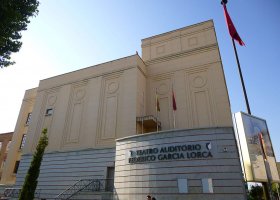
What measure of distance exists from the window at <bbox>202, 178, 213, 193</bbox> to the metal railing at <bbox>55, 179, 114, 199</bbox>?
921 cm

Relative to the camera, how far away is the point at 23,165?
26094 mm

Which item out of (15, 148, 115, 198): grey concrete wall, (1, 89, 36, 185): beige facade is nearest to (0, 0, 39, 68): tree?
(15, 148, 115, 198): grey concrete wall

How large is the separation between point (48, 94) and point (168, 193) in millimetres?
22269

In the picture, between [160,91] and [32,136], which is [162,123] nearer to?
[160,91]

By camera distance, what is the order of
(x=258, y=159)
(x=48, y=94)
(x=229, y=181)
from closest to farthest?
(x=258, y=159) → (x=229, y=181) → (x=48, y=94)

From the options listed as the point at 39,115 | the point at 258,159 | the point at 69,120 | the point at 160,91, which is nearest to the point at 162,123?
the point at 160,91

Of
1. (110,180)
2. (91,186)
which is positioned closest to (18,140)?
(91,186)

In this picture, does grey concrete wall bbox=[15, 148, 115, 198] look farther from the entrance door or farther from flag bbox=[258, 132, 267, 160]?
flag bbox=[258, 132, 267, 160]

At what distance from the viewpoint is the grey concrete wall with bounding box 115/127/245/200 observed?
42.7ft

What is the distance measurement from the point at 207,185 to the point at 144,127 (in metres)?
11.1

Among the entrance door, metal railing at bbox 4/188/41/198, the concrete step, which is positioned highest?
the entrance door

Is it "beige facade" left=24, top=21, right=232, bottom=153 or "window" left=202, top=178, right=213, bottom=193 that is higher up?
"beige facade" left=24, top=21, right=232, bottom=153

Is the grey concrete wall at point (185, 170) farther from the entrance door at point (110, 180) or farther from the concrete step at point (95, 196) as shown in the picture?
the entrance door at point (110, 180)

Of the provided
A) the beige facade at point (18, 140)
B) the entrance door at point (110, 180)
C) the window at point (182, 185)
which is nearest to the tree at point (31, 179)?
the entrance door at point (110, 180)
